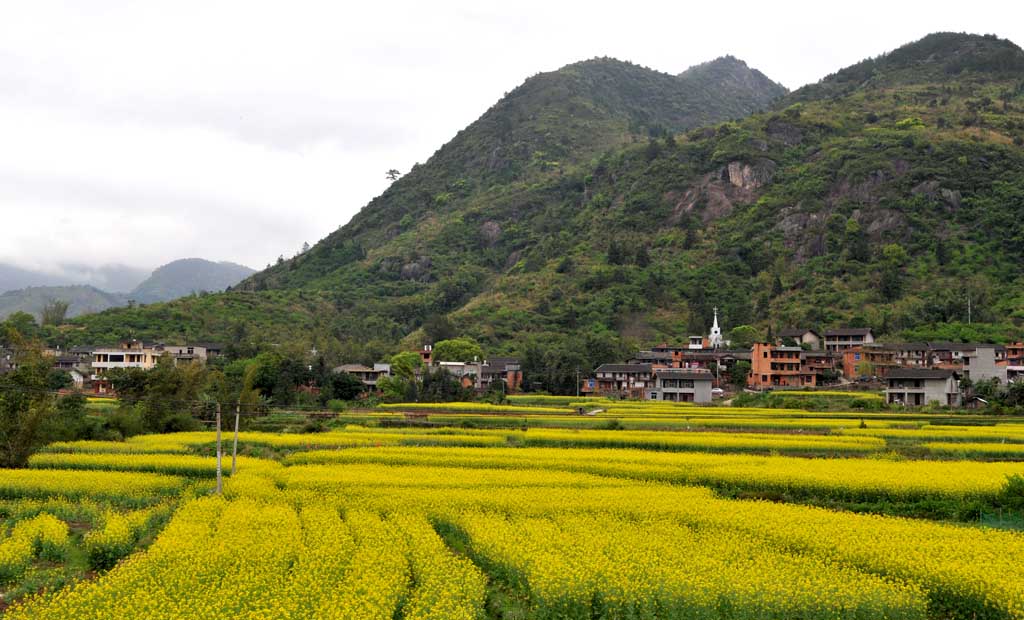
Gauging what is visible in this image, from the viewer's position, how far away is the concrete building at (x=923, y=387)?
70062 millimetres

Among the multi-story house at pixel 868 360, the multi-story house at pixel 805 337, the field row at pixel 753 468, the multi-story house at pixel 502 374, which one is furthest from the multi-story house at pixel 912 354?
the field row at pixel 753 468

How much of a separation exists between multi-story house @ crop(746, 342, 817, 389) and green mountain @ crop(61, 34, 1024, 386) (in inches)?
762

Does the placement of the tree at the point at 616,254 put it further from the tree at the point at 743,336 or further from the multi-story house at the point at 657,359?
the multi-story house at the point at 657,359

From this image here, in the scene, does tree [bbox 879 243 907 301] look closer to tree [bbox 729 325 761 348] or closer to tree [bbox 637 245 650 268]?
tree [bbox 729 325 761 348]

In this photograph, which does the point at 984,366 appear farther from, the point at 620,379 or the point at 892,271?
the point at 620,379

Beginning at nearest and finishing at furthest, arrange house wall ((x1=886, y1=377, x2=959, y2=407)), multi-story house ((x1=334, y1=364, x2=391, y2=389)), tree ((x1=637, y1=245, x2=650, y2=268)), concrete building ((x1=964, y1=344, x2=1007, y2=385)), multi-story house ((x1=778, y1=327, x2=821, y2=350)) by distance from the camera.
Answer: house wall ((x1=886, y1=377, x2=959, y2=407)), concrete building ((x1=964, y1=344, x2=1007, y2=385)), multi-story house ((x1=334, y1=364, x2=391, y2=389)), multi-story house ((x1=778, y1=327, x2=821, y2=350)), tree ((x1=637, y1=245, x2=650, y2=268))

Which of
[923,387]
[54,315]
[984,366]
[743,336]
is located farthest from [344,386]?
[54,315]

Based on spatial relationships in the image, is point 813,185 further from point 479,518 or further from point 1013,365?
point 479,518

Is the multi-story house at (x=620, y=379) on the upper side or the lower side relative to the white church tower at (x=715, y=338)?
lower

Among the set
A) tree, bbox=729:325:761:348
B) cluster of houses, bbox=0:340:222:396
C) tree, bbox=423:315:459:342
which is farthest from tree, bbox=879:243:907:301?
cluster of houses, bbox=0:340:222:396

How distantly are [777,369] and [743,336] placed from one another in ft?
63.3

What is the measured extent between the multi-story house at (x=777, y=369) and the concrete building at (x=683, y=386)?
9049mm

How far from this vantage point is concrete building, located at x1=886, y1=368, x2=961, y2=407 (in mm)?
70062

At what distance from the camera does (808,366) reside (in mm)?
91500
